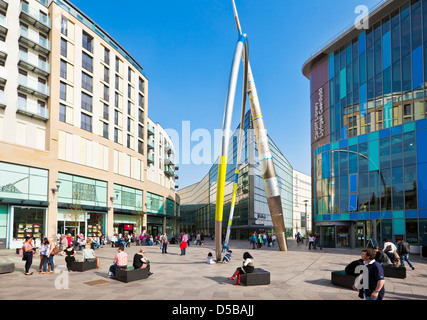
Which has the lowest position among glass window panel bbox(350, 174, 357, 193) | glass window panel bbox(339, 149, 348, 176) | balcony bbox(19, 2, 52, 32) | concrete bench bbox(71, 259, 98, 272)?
concrete bench bbox(71, 259, 98, 272)

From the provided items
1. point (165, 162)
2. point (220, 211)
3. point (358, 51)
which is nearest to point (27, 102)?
point (220, 211)

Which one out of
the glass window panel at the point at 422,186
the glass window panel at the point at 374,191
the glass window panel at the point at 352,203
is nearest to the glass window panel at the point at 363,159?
the glass window panel at the point at 374,191

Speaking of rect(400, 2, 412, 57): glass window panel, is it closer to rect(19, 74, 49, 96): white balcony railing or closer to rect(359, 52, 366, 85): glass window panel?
rect(359, 52, 366, 85): glass window panel

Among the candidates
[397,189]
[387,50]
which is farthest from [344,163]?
[387,50]

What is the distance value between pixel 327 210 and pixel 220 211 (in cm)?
2431

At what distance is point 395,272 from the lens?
14133 millimetres

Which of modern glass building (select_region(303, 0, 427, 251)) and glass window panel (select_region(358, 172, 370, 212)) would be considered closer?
modern glass building (select_region(303, 0, 427, 251))

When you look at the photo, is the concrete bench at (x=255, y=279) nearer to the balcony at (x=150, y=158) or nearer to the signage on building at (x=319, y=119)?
the signage on building at (x=319, y=119)

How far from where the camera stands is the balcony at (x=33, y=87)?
34.3 m

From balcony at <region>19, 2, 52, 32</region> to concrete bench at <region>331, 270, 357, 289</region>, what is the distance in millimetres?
37232

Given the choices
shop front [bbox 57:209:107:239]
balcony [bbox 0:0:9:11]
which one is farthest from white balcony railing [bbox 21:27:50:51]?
shop front [bbox 57:209:107:239]

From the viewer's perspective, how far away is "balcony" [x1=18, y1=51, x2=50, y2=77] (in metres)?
34.6

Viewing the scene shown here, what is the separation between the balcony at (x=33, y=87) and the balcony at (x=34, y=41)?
3.75 metres

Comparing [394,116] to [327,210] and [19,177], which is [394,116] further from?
[19,177]
